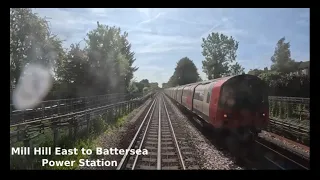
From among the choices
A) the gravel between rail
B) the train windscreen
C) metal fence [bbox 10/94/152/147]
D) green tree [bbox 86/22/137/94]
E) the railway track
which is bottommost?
the railway track

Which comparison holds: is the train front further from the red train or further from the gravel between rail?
the gravel between rail

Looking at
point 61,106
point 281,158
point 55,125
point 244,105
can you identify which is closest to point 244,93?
point 244,105

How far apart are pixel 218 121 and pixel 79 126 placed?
4244mm

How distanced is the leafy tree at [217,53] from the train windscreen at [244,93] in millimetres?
511

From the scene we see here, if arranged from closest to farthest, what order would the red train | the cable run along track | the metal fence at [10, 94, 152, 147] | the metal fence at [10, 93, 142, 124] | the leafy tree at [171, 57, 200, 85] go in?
the metal fence at [10, 94, 152, 147], the cable run along track, the leafy tree at [171, 57, 200, 85], the red train, the metal fence at [10, 93, 142, 124]

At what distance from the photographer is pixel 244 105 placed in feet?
Result: 26.7

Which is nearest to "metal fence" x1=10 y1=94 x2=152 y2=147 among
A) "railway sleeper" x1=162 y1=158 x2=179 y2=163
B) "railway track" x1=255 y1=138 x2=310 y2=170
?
"railway sleeper" x1=162 y1=158 x2=179 y2=163

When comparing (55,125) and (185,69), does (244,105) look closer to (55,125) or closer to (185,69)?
(185,69)

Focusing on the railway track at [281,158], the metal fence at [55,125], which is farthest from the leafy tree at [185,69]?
the metal fence at [55,125]

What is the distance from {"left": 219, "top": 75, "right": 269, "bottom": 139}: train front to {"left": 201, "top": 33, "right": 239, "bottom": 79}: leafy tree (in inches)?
23.8

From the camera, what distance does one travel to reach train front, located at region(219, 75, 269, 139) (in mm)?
8070

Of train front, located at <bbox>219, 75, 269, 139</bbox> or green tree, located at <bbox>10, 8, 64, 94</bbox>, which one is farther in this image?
train front, located at <bbox>219, 75, 269, 139</bbox>
